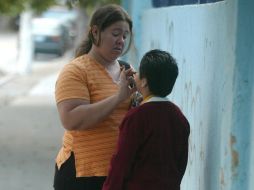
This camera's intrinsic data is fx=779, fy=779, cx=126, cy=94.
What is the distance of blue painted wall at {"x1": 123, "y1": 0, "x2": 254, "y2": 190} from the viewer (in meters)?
3.37

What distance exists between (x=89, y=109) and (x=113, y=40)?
36cm

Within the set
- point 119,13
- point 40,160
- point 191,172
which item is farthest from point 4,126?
point 119,13

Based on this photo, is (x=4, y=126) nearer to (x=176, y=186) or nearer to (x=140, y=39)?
(x=140, y=39)

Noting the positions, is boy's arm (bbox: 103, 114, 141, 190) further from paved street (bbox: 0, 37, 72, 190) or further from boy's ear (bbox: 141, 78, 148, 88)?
paved street (bbox: 0, 37, 72, 190)

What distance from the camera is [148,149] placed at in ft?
10.8

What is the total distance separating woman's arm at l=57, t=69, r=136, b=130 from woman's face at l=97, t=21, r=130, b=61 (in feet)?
0.45

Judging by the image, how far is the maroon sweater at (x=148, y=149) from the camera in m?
3.24

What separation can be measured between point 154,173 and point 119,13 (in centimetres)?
81

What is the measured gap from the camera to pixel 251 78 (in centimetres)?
336

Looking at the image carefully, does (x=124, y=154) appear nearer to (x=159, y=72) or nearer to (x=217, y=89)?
(x=159, y=72)

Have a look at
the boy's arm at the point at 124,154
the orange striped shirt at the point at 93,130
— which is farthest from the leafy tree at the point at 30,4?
the boy's arm at the point at 124,154

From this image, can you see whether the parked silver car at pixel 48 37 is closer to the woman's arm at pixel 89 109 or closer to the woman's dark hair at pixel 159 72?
the woman's arm at pixel 89 109

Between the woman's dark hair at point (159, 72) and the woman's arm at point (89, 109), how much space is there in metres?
0.17

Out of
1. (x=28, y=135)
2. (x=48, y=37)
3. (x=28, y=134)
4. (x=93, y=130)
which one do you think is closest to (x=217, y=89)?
(x=93, y=130)
